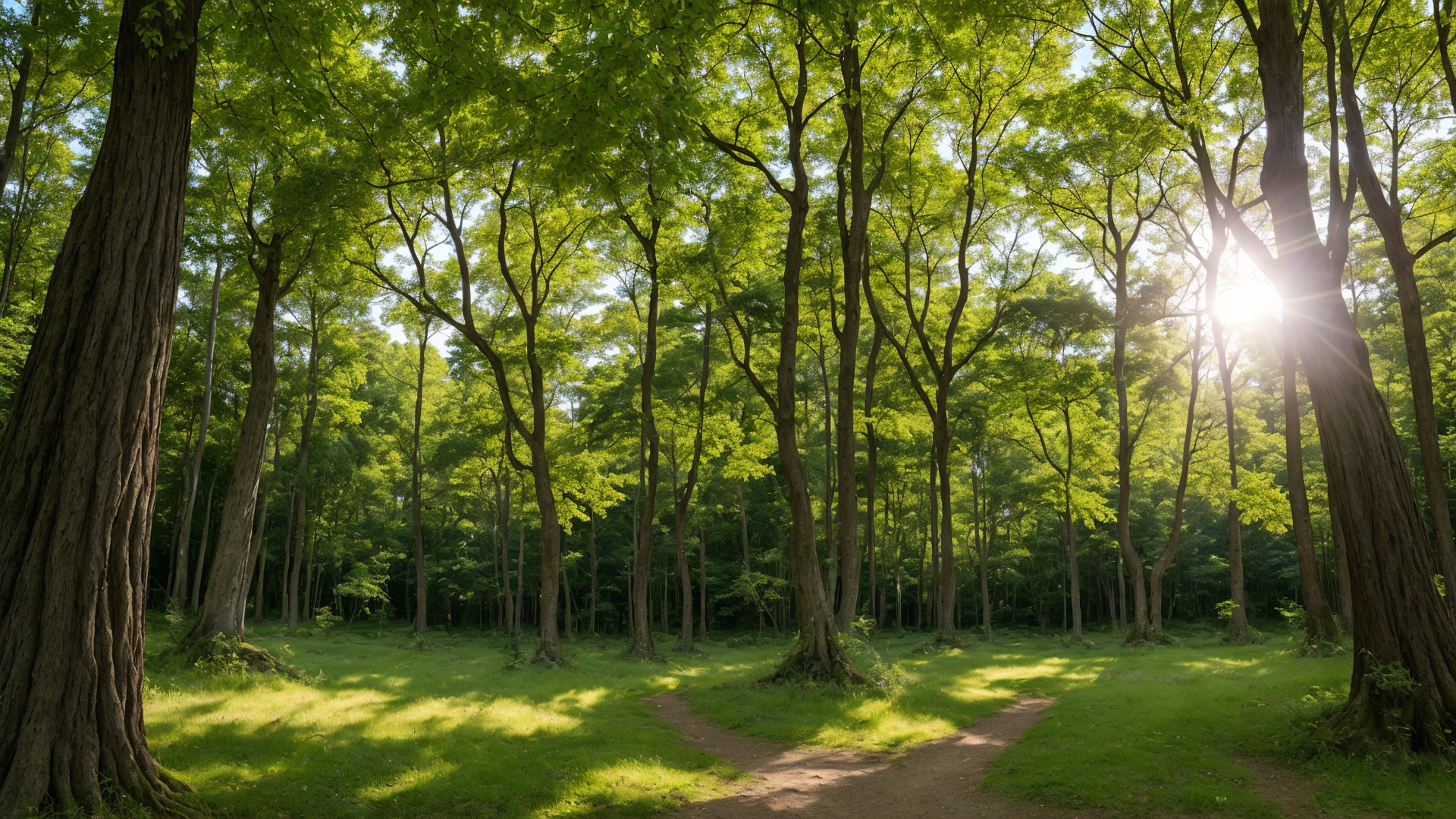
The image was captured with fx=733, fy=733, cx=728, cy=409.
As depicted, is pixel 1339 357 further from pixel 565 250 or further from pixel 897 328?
pixel 897 328

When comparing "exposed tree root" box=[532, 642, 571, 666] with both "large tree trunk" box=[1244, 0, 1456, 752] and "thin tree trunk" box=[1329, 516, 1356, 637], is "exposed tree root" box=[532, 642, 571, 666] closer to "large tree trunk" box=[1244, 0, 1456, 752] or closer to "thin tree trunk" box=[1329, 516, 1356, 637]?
"large tree trunk" box=[1244, 0, 1456, 752]

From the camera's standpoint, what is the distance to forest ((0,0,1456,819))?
5.03 m

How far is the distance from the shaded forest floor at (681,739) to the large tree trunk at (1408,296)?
2.27 m

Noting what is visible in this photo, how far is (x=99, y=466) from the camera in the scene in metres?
4.53

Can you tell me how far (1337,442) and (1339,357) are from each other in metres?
0.79

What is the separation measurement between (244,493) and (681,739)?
8.50 m

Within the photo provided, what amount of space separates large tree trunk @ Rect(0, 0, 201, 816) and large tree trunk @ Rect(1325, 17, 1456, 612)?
12.2 metres

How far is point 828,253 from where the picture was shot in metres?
19.1

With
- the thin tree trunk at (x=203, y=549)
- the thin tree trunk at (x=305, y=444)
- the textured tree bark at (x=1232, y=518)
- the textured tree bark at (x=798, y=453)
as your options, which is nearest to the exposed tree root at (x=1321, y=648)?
the textured tree bark at (x=1232, y=518)

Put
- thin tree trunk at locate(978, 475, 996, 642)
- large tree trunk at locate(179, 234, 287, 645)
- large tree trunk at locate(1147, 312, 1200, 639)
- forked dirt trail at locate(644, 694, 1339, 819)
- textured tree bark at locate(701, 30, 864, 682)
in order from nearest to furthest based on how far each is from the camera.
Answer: forked dirt trail at locate(644, 694, 1339, 819)
textured tree bark at locate(701, 30, 864, 682)
large tree trunk at locate(179, 234, 287, 645)
large tree trunk at locate(1147, 312, 1200, 639)
thin tree trunk at locate(978, 475, 996, 642)

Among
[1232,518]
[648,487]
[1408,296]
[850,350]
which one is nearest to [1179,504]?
[1232,518]

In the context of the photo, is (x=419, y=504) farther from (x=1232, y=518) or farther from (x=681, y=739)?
(x=1232, y=518)

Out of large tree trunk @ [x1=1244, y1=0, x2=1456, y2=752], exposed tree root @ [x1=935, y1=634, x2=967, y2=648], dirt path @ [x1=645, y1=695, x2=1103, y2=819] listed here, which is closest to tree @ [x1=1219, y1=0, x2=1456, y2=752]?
large tree trunk @ [x1=1244, y1=0, x2=1456, y2=752]

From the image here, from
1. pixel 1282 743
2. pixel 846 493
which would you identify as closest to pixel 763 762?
pixel 1282 743
